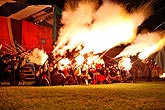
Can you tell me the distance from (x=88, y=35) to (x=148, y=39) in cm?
605

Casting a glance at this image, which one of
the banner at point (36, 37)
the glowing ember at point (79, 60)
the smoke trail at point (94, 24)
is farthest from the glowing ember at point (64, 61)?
the banner at point (36, 37)

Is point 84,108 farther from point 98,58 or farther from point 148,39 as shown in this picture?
point 148,39

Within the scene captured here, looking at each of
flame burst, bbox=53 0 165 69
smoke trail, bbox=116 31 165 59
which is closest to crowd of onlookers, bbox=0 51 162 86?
flame burst, bbox=53 0 165 69

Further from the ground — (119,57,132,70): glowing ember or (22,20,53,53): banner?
(22,20,53,53): banner

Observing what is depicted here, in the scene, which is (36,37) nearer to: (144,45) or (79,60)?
(79,60)

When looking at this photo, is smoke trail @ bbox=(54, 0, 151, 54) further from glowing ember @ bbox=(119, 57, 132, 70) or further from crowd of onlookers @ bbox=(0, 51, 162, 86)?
crowd of onlookers @ bbox=(0, 51, 162, 86)

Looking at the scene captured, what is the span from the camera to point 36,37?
65.3 ft

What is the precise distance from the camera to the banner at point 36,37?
1906 cm

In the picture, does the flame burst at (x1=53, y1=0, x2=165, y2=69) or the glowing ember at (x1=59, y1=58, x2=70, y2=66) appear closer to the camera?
the glowing ember at (x1=59, y1=58, x2=70, y2=66)

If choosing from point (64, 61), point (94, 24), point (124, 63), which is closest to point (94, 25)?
point (94, 24)

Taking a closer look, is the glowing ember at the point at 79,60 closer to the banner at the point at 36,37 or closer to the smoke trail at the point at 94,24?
the smoke trail at the point at 94,24

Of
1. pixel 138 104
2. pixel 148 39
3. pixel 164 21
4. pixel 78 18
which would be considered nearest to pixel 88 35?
pixel 78 18

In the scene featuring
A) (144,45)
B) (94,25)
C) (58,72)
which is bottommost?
(58,72)

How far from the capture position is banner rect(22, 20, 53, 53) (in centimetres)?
1906
